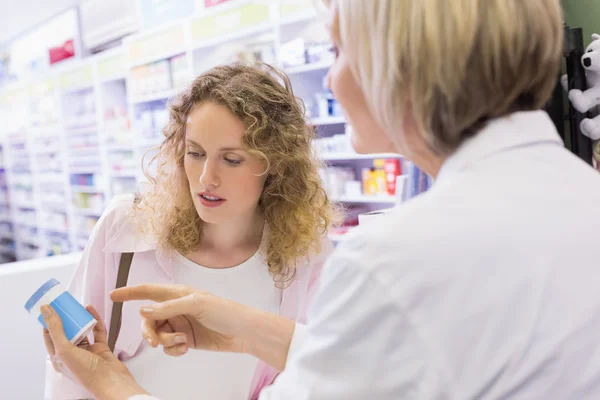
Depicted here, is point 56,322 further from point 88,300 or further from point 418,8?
point 418,8

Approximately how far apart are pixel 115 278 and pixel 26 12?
8022 millimetres

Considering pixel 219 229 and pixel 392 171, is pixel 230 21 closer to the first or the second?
pixel 392 171

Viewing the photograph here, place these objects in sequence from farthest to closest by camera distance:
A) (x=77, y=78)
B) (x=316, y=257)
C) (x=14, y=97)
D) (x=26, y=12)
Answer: (x=14, y=97)
(x=26, y=12)
(x=77, y=78)
(x=316, y=257)

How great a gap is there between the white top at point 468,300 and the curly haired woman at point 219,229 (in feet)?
3.27

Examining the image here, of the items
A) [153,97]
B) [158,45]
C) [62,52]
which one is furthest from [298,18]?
[62,52]

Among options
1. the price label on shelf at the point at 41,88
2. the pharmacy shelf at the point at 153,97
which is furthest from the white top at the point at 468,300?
the price label on shelf at the point at 41,88

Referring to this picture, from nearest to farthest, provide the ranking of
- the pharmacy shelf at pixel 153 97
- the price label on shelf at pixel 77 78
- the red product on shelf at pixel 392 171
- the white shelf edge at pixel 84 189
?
1. the red product on shelf at pixel 392 171
2. the pharmacy shelf at pixel 153 97
3. the price label on shelf at pixel 77 78
4. the white shelf edge at pixel 84 189

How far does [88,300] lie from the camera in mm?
1614

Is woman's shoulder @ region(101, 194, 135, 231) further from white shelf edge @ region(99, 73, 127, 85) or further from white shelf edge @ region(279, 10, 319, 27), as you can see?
white shelf edge @ region(99, 73, 127, 85)

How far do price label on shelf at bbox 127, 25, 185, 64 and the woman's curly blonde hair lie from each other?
4216 millimetres

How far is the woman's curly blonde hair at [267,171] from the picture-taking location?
1.67 m

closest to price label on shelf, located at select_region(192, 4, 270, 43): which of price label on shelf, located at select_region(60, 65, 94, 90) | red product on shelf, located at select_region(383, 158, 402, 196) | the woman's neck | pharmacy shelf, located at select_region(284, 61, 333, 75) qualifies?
pharmacy shelf, located at select_region(284, 61, 333, 75)

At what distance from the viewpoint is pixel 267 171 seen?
1.71 meters

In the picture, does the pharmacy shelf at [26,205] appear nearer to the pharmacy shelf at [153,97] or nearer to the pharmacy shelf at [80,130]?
the pharmacy shelf at [80,130]
